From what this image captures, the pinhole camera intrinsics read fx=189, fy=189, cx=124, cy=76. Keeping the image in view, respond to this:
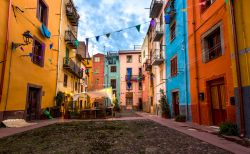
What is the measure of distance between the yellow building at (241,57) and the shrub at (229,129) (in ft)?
1.33

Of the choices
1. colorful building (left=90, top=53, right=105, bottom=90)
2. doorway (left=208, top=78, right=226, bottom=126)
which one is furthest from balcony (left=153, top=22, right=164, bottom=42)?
colorful building (left=90, top=53, right=105, bottom=90)

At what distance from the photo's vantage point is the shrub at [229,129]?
642 centimetres

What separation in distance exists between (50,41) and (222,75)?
13.2m

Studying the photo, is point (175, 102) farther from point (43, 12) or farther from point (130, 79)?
point (130, 79)

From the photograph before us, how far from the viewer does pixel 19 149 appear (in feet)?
15.0

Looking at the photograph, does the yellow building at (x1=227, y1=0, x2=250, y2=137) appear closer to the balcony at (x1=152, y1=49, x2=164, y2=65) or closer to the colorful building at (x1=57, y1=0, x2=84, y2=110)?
the balcony at (x1=152, y1=49, x2=164, y2=65)

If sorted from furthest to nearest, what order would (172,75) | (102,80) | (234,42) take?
(102,80) → (172,75) → (234,42)

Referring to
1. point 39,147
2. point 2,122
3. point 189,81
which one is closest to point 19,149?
point 39,147

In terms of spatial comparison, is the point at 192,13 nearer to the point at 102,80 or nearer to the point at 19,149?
the point at 19,149

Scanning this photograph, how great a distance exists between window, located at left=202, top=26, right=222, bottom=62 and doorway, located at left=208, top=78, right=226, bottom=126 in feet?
4.10

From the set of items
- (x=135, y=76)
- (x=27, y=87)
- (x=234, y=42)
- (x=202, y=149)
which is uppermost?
(x=135, y=76)

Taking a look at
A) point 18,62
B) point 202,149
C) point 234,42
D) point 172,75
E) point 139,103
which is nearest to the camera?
point 202,149

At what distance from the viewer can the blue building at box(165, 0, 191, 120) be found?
39.6ft

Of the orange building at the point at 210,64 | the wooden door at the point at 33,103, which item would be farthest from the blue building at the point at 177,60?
the wooden door at the point at 33,103
